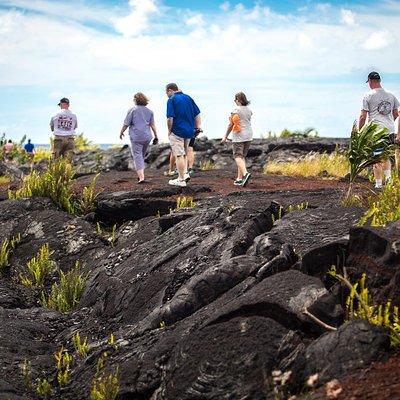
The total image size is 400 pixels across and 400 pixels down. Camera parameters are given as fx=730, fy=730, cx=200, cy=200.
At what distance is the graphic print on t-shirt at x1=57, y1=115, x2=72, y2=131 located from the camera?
1825cm

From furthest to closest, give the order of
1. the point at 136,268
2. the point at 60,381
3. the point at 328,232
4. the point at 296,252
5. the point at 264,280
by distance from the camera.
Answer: the point at 136,268 < the point at 328,232 < the point at 296,252 < the point at 60,381 < the point at 264,280

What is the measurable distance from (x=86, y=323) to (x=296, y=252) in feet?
9.44

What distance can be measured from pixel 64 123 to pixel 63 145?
0.64 m

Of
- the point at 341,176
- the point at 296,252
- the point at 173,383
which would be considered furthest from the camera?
the point at 341,176

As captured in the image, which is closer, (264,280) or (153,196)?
(264,280)

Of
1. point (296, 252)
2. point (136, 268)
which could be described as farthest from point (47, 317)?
point (296, 252)

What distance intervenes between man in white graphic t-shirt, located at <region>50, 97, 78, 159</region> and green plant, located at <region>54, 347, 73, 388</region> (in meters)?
10.7

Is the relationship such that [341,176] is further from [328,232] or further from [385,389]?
[385,389]

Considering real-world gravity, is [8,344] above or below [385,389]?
below

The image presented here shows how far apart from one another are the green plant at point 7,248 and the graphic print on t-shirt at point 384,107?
679 cm

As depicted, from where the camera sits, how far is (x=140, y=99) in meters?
15.7

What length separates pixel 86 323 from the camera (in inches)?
357

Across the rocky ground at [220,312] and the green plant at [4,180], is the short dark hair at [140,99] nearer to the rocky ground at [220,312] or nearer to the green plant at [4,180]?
the rocky ground at [220,312]

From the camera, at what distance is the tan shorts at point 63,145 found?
18547mm
